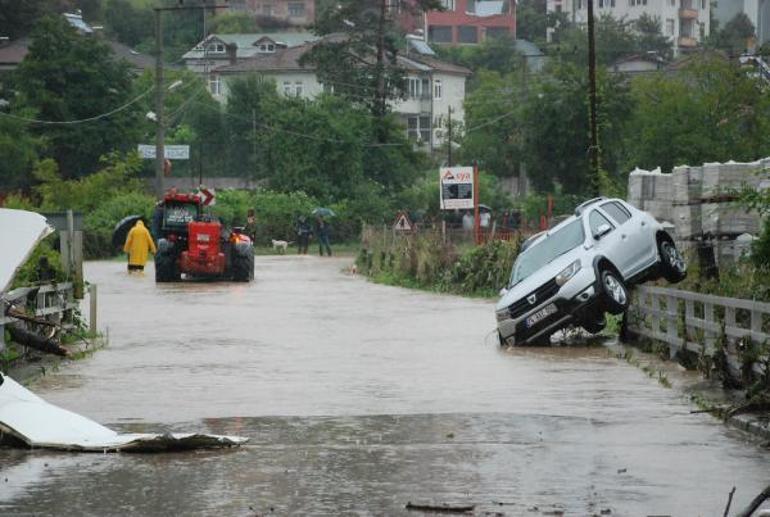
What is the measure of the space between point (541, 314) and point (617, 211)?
3.24 meters

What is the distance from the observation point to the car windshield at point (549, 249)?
2683 centimetres

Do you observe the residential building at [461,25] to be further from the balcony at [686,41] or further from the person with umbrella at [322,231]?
the person with umbrella at [322,231]

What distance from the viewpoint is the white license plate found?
2541 cm

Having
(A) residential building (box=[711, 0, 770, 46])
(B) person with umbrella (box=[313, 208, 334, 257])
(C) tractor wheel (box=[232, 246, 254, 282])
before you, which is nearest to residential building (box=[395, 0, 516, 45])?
(A) residential building (box=[711, 0, 770, 46])

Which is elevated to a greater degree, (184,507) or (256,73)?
(256,73)

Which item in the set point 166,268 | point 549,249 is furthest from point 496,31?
point 549,249

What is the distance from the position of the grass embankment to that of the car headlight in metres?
14.0

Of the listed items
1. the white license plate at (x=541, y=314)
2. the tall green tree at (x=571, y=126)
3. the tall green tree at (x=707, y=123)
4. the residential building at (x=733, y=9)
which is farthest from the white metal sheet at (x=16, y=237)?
the residential building at (x=733, y=9)

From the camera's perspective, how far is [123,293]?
41.1 metres

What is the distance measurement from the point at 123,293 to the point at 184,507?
29362mm

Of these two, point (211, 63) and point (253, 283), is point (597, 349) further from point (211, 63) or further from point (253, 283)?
point (211, 63)

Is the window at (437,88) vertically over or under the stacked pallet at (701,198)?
over

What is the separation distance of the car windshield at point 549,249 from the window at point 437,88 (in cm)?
10646

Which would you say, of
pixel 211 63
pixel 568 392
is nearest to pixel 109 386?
pixel 568 392
